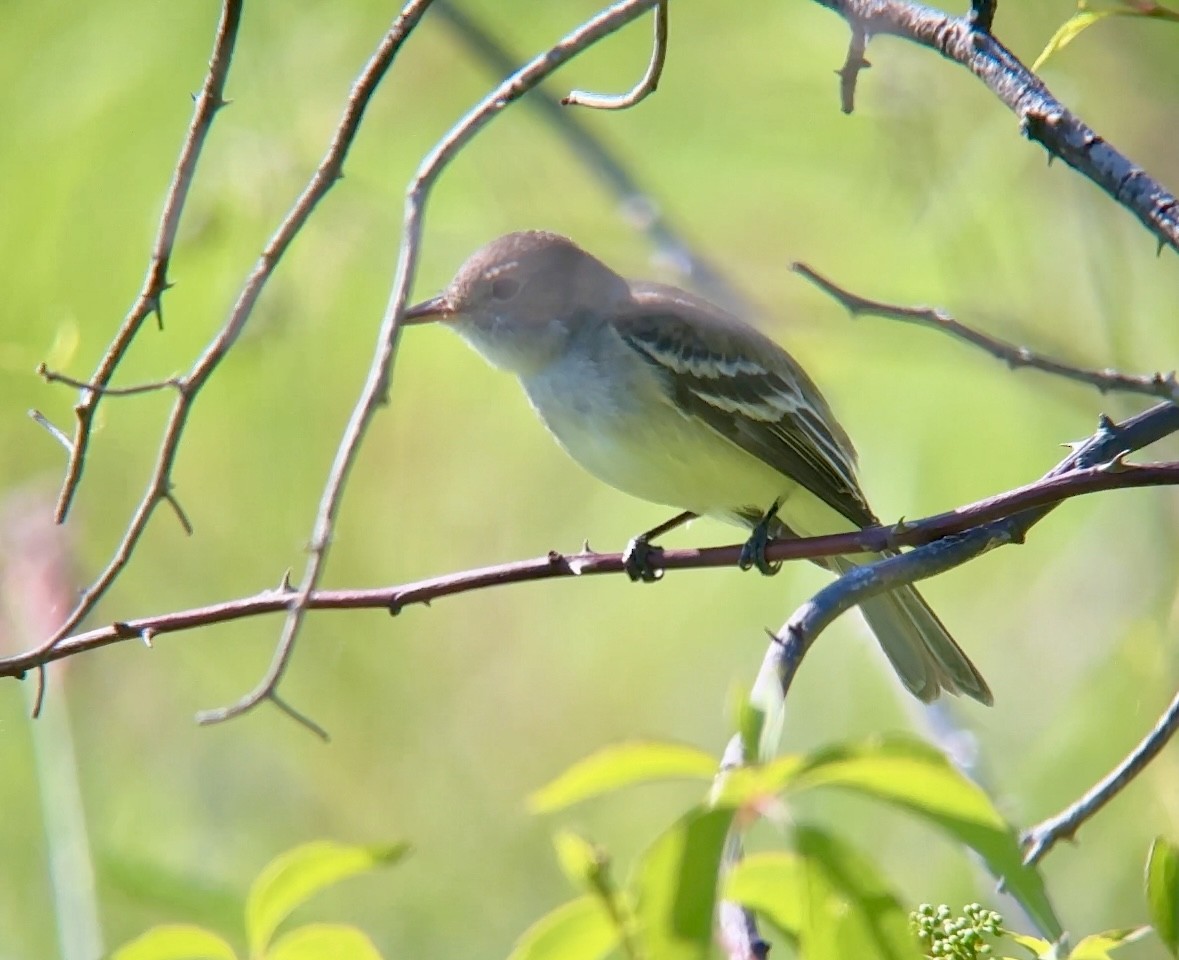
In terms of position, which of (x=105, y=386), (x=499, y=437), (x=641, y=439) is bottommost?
(x=105, y=386)

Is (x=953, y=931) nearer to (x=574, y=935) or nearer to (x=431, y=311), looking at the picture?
(x=574, y=935)

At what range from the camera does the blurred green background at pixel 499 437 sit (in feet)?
13.1

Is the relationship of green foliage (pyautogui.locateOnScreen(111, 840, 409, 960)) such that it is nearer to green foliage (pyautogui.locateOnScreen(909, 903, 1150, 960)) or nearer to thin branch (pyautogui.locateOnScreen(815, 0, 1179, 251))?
green foliage (pyautogui.locateOnScreen(909, 903, 1150, 960))

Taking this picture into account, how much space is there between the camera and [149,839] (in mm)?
4199

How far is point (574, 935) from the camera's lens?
86 centimetres

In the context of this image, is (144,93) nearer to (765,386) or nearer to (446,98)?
(446,98)

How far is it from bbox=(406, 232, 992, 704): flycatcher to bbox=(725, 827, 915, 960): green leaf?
1.96 meters

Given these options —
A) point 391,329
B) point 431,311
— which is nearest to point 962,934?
point 391,329

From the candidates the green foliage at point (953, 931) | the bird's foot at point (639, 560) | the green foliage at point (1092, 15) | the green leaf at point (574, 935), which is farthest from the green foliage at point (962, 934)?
the green foliage at point (1092, 15)

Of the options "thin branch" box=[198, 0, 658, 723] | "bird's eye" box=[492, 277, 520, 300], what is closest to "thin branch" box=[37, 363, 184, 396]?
→ "thin branch" box=[198, 0, 658, 723]

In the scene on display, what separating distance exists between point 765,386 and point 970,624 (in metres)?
1.95

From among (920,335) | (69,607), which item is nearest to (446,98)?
(920,335)

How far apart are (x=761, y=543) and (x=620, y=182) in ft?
5.98

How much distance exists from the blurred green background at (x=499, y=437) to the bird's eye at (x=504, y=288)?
71 centimetres
